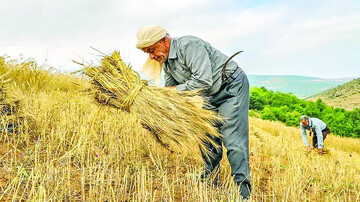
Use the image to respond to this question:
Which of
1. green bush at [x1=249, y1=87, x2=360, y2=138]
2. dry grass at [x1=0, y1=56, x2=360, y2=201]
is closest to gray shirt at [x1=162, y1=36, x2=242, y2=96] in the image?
dry grass at [x1=0, y1=56, x2=360, y2=201]

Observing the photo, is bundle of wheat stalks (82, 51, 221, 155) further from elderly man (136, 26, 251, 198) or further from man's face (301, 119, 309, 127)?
man's face (301, 119, 309, 127)

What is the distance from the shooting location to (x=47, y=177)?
7.30 ft

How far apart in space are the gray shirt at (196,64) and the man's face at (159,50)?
5 centimetres

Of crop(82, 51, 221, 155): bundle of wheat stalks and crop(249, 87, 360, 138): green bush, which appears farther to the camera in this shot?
crop(249, 87, 360, 138): green bush

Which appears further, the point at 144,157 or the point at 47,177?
the point at 144,157

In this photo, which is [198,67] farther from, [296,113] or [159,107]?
[296,113]

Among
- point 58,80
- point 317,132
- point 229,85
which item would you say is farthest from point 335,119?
point 229,85

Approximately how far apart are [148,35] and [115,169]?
1.35 m

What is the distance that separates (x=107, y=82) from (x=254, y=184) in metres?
1.83

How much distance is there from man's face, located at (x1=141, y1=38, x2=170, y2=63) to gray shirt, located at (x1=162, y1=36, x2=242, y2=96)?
0.18 feet

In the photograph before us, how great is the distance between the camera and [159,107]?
2.53 metres

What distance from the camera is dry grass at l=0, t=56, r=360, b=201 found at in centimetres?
234

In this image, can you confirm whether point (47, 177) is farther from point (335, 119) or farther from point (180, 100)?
point (335, 119)

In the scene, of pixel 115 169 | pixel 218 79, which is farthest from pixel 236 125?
pixel 115 169
